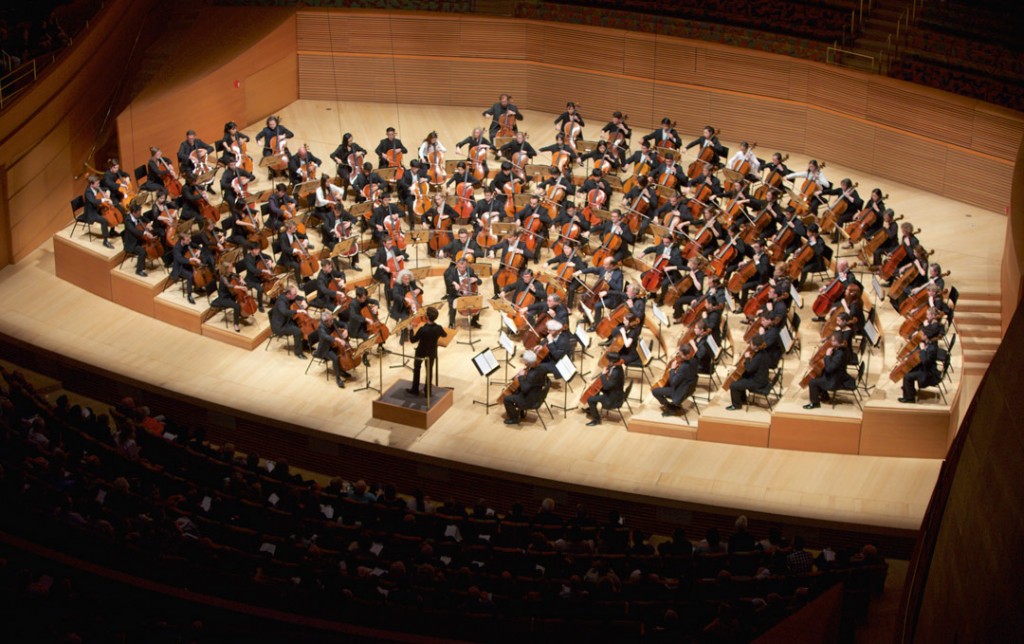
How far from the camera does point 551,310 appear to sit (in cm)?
1472

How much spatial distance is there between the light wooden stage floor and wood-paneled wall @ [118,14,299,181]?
207cm

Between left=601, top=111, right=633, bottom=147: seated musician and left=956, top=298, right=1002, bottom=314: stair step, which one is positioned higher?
left=601, top=111, right=633, bottom=147: seated musician

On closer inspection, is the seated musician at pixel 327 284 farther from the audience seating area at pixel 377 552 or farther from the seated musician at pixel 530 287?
the audience seating area at pixel 377 552

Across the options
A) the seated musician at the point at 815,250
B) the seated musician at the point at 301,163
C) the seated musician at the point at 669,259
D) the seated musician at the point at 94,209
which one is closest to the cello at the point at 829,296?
the seated musician at the point at 815,250

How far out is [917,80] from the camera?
19250 mm

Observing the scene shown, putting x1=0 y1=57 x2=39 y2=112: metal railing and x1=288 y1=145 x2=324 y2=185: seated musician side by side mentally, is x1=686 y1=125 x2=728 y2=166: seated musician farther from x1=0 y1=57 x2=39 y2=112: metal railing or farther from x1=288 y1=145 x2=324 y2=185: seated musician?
x1=0 y1=57 x2=39 y2=112: metal railing

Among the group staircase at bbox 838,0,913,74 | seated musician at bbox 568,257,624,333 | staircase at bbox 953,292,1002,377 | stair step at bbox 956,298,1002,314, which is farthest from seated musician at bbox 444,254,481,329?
staircase at bbox 838,0,913,74

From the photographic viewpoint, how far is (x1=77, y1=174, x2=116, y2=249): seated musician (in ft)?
54.9

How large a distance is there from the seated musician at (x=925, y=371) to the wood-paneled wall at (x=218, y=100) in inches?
409

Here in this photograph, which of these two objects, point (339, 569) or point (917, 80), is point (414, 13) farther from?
point (339, 569)

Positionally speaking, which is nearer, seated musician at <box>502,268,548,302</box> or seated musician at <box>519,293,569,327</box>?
seated musician at <box>519,293,569,327</box>

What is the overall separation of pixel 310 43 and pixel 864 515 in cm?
1264

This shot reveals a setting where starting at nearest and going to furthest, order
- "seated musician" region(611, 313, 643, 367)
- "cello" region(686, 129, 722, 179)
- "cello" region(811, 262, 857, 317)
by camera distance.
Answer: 1. "seated musician" region(611, 313, 643, 367)
2. "cello" region(811, 262, 857, 317)
3. "cello" region(686, 129, 722, 179)

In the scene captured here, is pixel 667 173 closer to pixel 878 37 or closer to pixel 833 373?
pixel 878 37
